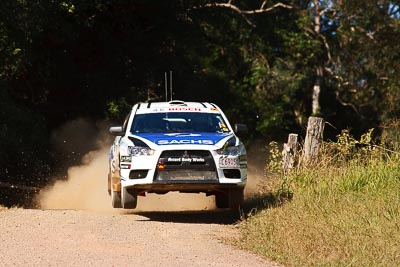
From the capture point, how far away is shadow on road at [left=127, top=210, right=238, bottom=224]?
15.2m

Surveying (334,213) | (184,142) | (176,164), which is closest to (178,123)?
(184,142)

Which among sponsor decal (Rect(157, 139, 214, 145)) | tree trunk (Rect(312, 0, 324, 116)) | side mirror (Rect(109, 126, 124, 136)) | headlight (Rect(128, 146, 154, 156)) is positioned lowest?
tree trunk (Rect(312, 0, 324, 116))

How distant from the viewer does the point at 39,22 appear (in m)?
25.2

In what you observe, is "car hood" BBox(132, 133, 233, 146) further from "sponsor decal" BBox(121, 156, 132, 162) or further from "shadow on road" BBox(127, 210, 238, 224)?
"shadow on road" BBox(127, 210, 238, 224)

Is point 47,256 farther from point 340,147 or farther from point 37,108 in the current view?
point 37,108

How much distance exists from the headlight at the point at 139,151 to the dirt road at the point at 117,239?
95 cm

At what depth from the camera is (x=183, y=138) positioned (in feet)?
49.2

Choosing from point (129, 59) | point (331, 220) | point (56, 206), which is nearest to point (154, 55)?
point (129, 59)

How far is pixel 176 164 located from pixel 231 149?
0.89 m

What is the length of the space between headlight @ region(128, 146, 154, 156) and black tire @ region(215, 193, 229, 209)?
219cm

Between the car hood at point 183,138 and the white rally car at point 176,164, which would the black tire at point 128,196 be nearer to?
the white rally car at point 176,164

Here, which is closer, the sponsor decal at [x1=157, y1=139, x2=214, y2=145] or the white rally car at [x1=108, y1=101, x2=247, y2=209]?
the white rally car at [x1=108, y1=101, x2=247, y2=209]

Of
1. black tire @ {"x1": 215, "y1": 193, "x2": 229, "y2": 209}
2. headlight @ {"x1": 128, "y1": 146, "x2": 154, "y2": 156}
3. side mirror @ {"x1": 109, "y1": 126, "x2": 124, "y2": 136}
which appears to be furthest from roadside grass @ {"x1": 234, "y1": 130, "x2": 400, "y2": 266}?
side mirror @ {"x1": 109, "y1": 126, "x2": 124, "y2": 136}

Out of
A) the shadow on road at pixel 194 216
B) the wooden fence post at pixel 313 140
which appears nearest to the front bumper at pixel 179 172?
the shadow on road at pixel 194 216
